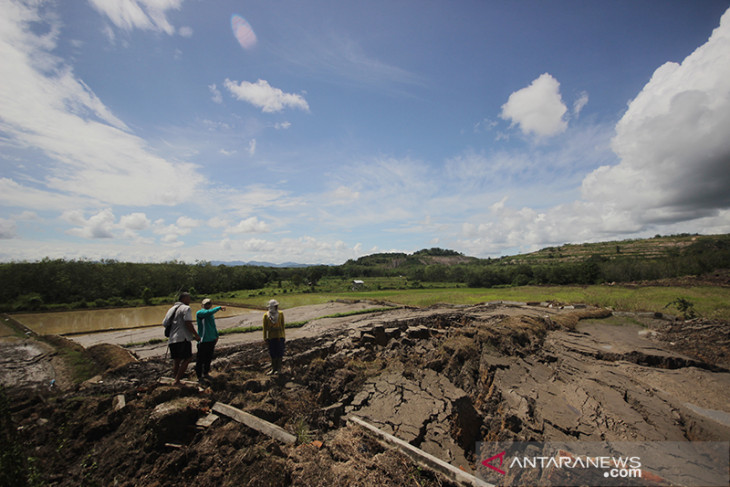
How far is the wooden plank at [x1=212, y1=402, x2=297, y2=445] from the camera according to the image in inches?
185

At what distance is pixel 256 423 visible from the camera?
4.94 metres

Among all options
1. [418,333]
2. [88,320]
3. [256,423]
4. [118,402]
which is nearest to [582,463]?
[256,423]

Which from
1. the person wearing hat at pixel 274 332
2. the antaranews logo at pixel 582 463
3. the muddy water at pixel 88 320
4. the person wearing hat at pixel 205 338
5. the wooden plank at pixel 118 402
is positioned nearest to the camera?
the antaranews logo at pixel 582 463

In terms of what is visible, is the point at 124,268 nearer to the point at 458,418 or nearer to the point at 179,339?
the point at 179,339

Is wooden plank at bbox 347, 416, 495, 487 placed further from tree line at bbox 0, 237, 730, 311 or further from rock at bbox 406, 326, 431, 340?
tree line at bbox 0, 237, 730, 311

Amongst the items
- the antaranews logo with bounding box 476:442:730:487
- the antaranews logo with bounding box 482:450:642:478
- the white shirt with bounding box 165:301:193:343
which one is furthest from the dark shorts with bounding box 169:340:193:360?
the antaranews logo with bounding box 482:450:642:478

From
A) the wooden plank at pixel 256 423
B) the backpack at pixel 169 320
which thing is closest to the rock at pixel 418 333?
the wooden plank at pixel 256 423

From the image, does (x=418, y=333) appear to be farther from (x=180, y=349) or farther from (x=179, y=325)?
(x=179, y=325)

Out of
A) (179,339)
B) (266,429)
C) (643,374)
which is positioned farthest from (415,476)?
(643,374)

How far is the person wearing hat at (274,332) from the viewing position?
26.3 feet

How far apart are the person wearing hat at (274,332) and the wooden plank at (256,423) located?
8.93 ft

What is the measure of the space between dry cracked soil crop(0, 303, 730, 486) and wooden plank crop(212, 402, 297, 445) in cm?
12

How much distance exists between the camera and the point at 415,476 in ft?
13.0

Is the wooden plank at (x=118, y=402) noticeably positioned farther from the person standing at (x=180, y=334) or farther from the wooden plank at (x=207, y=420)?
the wooden plank at (x=207, y=420)
